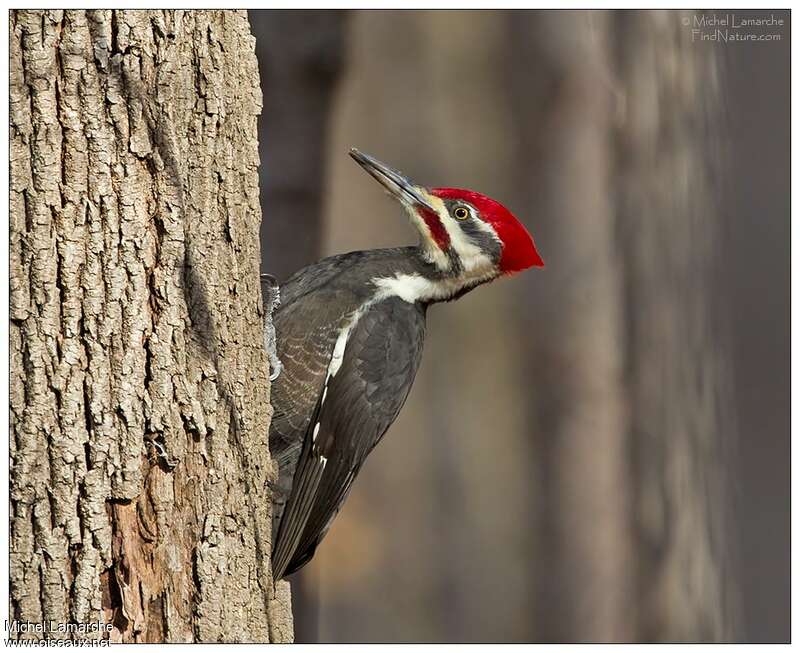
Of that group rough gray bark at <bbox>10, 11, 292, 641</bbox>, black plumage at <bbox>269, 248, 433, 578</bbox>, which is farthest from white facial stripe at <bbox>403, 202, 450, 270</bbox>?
rough gray bark at <bbox>10, 11, 292, 641</bbox>

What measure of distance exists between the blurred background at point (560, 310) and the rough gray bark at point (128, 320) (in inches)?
76.9

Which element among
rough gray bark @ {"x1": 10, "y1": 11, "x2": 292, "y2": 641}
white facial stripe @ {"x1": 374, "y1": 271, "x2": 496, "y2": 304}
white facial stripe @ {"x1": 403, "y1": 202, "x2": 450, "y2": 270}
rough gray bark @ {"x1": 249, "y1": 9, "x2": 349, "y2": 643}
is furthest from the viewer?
rough gray bark @ {"x1": 249, "y1": 9, "x2": 349, "y2": 643}

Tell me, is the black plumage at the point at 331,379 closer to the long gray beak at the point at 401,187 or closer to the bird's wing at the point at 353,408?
the bird's wing at the point at 353,408

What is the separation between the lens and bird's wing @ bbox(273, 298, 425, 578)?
3.41m

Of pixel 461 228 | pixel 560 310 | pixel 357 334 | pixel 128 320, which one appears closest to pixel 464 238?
pixel 461 228

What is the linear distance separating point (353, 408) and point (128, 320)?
126 cm

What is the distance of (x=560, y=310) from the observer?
219 inches

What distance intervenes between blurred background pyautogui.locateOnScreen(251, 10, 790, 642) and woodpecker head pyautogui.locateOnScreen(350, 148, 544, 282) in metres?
0.89

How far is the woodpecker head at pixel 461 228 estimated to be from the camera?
382 cm

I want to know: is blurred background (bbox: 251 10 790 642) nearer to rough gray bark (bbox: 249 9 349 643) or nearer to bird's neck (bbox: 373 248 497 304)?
rough gray bark (bbox: 249 9 349 643)

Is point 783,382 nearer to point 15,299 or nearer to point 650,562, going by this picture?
point 650,562

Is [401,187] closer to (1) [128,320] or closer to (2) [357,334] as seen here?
(2) [357,334]

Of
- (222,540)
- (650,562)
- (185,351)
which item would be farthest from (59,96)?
(650,562)

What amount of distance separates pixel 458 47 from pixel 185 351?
13.6ft
